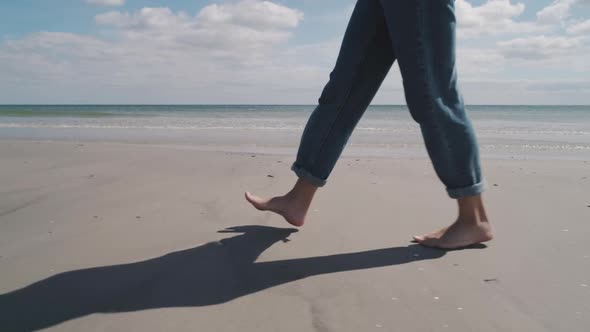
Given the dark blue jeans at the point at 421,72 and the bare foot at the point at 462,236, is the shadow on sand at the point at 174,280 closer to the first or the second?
the bare foot at the point at 462,236

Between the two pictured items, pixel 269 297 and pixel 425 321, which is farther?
pixel 269 297

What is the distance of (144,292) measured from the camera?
1202 millimetres

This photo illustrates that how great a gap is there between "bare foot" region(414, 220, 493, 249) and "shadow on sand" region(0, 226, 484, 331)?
0.12 ft

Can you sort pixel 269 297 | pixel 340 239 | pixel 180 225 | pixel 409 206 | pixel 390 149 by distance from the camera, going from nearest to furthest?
pixel 269 297 < pixel 340 239 < pixel 180 225 < pixel 409 206 < pixel 390 149

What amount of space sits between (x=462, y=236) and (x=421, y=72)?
59cm

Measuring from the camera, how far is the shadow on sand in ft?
3.63

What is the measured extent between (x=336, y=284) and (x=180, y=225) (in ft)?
2.73

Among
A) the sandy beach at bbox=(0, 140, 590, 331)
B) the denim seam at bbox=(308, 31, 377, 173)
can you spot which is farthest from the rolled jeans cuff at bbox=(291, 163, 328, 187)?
the sandy beach at bbox=(0, 140, 590, 331)

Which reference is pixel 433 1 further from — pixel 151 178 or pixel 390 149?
pixel 390 149

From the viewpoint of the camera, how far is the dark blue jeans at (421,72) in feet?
4.67

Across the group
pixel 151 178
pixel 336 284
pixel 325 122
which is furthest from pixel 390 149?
pixel 336 284

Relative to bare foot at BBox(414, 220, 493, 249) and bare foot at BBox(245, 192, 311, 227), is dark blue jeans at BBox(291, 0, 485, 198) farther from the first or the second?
bare foot at BBox(245, 192, 311, 227)

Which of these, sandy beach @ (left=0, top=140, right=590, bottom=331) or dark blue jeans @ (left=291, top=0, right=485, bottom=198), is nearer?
sandy beach @ (left=0, top=140, right=590, bottom=331)

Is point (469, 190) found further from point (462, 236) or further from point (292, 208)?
point (292, 208)
